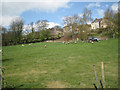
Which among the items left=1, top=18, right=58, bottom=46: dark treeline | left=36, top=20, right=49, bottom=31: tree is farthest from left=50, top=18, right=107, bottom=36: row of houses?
left=36, top=20, right=49, bottom=31: tree

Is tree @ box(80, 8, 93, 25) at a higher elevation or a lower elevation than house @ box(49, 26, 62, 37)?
higher

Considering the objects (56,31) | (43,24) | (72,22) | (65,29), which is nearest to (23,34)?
(56,31)

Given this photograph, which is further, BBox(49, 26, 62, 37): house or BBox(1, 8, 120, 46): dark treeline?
BBox(49, 26, 62, 37): house

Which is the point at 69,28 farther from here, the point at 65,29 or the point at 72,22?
the point at 72,22

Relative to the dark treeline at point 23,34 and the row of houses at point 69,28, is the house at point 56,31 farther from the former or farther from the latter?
the dark treeline at point 23,34

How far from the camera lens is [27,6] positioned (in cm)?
325

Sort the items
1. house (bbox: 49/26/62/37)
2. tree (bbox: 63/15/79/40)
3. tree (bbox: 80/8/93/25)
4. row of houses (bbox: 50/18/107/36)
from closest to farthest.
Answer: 1. tree (bbox: 80/8/93/25)
2. row of houses (bbox: 50/18/107/36)
3. house (bbox: 49/26/62/37)
4. tree (bbox: 63/15/79/40)

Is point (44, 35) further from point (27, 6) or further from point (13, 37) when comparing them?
point (27, 6)

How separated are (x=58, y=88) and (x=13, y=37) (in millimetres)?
25701

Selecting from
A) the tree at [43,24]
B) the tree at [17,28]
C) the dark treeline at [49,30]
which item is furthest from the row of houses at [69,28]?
the tree at [17,28]

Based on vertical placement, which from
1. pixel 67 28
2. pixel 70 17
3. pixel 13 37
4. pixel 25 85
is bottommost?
pixel 25 85

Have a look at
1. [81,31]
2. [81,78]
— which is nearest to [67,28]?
[81,31]

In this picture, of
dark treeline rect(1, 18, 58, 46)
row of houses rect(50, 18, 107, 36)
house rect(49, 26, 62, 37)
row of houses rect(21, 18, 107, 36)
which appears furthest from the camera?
house rect(49, 26, 62, 37)

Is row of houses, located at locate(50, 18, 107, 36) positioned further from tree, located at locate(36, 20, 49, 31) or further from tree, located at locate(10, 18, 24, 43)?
tree, located at locate(10, 18, 24, 43)
